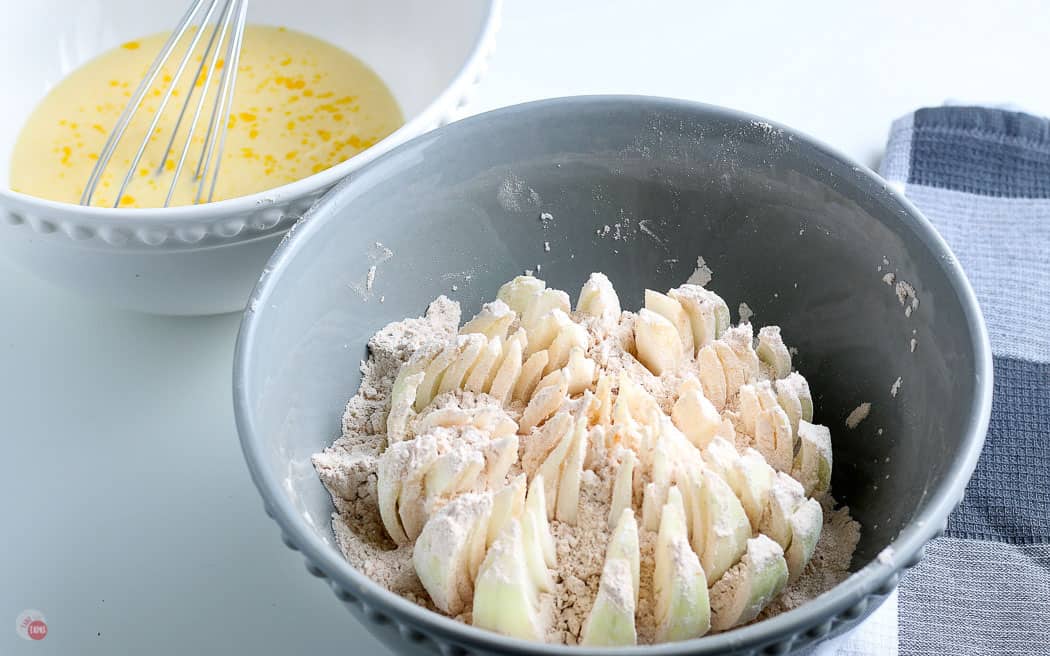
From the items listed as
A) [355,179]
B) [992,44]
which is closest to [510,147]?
[355,179]

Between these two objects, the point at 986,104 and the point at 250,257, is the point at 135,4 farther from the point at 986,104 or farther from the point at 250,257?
the point at 986,104

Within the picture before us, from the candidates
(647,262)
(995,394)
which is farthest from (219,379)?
(995,394)

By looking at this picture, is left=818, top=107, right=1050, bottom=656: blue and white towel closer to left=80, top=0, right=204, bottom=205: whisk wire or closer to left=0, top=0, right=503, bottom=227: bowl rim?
left=0, top=0, right=503, bottom=227: bowl rim

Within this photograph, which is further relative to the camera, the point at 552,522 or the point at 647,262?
the point at 647,262

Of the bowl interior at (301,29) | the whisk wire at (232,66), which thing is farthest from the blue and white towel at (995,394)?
the whisk wire at (232,66)

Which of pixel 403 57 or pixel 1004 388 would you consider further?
pixel 403 57

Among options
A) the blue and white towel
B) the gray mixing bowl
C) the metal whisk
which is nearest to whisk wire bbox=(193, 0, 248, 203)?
the metal whisk

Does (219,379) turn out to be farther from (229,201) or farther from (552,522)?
(552,522)
